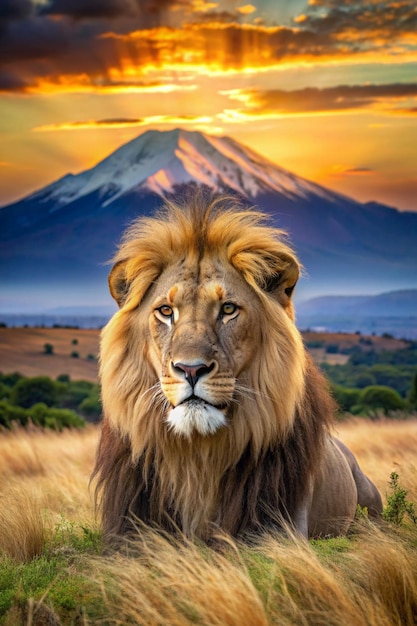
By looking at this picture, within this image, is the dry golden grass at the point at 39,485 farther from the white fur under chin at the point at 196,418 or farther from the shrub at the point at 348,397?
the shrub at the point at 348,397

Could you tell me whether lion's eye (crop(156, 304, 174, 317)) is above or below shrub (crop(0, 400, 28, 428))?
above

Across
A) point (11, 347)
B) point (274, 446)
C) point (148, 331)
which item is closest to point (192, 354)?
point (148, 331)

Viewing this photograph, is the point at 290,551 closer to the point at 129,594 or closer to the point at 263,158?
the point at 129,594

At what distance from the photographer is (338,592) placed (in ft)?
15.0

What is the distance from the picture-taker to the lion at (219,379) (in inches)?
218

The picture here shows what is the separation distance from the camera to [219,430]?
5.57 metres

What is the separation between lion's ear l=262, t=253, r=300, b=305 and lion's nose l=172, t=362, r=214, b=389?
86cm

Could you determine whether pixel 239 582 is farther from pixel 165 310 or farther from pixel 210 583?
pixel 165 310

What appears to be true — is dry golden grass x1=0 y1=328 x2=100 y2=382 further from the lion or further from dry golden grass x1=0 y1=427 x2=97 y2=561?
the lion

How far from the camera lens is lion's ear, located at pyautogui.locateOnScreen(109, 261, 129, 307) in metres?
6.06

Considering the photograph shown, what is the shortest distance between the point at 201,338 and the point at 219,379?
245 mm

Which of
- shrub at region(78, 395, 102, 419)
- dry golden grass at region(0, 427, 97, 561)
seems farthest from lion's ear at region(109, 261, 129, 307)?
shrub at region(78, 395, 102, 419)

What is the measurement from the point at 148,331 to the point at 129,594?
1597 mm

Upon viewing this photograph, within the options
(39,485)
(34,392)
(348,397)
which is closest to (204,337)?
(39,485)
